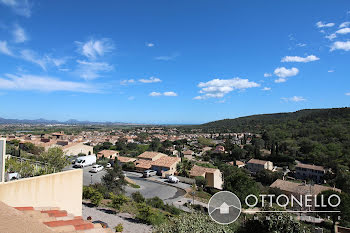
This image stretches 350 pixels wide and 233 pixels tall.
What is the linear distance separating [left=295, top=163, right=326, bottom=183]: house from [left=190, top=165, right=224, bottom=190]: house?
28465mm

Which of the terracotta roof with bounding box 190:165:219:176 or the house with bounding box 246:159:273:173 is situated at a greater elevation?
the terracotta roof with bounding box 190:165:219:176

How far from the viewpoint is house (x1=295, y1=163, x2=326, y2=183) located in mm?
50431

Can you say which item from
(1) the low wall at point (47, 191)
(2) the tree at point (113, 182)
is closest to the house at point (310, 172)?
(2) the tree at point (113, 182)

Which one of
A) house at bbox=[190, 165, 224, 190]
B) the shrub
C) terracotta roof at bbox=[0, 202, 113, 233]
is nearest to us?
terracotta roof at bbox=[0, 202, 113, 233]

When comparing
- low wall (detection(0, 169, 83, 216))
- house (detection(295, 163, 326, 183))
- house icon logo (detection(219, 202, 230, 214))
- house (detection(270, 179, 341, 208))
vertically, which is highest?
low wall (detection(0, 169, 83, 216))

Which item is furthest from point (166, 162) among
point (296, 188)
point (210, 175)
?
point (296, 188)

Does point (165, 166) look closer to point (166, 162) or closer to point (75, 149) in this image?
point (166, 162)

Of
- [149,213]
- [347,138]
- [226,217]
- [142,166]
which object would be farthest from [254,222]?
[347,138]

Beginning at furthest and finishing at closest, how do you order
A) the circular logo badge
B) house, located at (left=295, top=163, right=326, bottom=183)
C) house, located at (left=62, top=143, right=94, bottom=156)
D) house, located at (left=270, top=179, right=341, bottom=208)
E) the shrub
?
house, located at (left=295, top=163, right=326, bottom=183)
house, located at (left=62, top=143, right=94, bottom=156)
house, located at (left=270, top=179, right=341, bottom=208)
the shrub
the circular logo badge

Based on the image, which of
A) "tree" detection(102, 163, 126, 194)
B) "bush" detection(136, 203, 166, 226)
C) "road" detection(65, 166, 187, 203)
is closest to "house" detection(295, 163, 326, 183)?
"road" detection(65, 166, 187, 203)

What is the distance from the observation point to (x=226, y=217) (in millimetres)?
14344

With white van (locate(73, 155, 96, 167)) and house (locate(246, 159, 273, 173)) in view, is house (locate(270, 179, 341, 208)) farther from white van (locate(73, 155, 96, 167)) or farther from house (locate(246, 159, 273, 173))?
white van (locate(73, 155, 96, 167))

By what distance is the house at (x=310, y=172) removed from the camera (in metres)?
50.4

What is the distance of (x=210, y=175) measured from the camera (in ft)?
111
